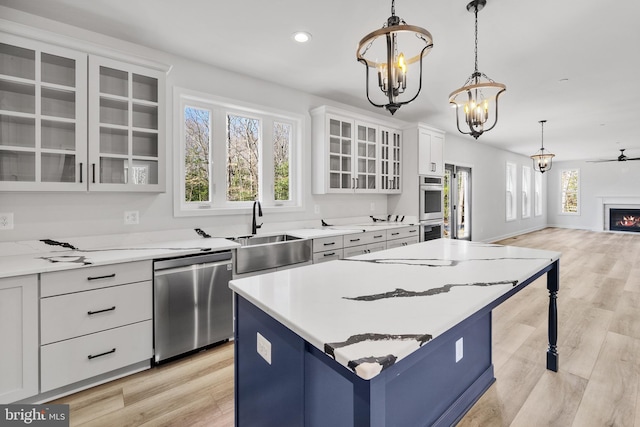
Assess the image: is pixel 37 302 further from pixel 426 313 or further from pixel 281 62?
pixel 281 62

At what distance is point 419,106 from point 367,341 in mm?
4443

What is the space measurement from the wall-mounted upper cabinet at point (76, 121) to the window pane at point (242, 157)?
0.87 m

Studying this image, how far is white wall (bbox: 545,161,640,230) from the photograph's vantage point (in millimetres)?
9875

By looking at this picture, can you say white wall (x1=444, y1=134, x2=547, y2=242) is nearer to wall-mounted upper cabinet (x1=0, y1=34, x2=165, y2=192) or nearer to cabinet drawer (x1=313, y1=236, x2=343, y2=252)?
cabinet drawer (x1=313, y1=236, x2=343, y2=252)

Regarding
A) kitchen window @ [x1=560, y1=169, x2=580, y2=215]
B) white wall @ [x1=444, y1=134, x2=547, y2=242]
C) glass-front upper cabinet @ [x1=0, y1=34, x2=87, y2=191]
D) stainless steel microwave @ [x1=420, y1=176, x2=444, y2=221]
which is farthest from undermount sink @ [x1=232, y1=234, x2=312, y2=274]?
kitchen window @ [x1=560, y1=169, x2=580, y2=215]

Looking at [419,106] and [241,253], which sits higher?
[419,106]

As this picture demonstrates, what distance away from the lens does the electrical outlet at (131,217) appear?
2.67 metres

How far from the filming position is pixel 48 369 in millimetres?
1877

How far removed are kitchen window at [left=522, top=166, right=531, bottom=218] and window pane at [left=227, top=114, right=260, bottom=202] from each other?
9.46 meters

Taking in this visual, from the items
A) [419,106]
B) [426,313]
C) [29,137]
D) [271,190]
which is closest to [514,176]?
[419,106]

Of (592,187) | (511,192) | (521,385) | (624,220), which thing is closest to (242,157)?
(521,385)

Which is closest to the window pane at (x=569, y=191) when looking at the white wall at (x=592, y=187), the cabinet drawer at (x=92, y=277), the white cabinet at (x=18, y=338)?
the white wall at (x=592, y=187)

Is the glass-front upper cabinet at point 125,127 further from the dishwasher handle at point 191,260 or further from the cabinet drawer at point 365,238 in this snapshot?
the cabinet drawer at point 365,238

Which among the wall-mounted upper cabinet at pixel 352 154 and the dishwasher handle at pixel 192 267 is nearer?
the dishwasher handle at pixel 192 267
